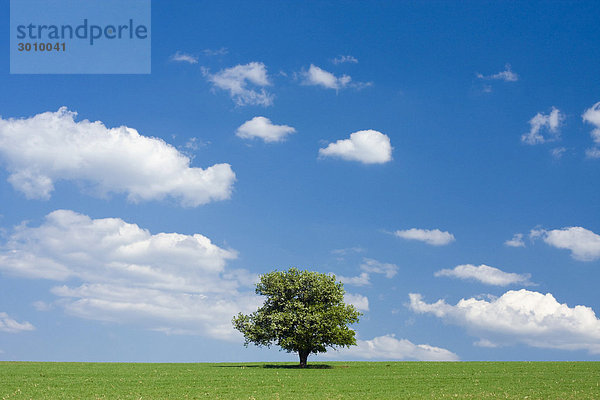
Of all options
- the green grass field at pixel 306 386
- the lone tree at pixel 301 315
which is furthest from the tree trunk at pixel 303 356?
the green grass field at pixel 306 386

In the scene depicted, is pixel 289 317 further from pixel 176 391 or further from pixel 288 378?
pixel 176 391

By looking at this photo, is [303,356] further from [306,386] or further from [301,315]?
[306,386]

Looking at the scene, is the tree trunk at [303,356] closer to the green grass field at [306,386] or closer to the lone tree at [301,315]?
the lone tree at [301,315]

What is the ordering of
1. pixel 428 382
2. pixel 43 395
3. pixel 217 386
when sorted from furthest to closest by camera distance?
pixel 428 382 → pixel 217 386 → pixel 43 395

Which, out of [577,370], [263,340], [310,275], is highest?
[310,275]

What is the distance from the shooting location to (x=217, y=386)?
4672cm

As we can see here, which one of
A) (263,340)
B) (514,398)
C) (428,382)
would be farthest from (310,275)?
(514,398)

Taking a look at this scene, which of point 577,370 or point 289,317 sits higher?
point 289,317

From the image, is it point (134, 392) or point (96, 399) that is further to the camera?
point (134, 392)

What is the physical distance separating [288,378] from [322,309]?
57.0 ft

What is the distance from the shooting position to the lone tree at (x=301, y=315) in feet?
224

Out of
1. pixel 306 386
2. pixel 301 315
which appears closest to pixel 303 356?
pixel 301 315

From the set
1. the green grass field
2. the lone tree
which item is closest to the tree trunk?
the lone tree

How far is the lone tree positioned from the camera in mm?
68188
